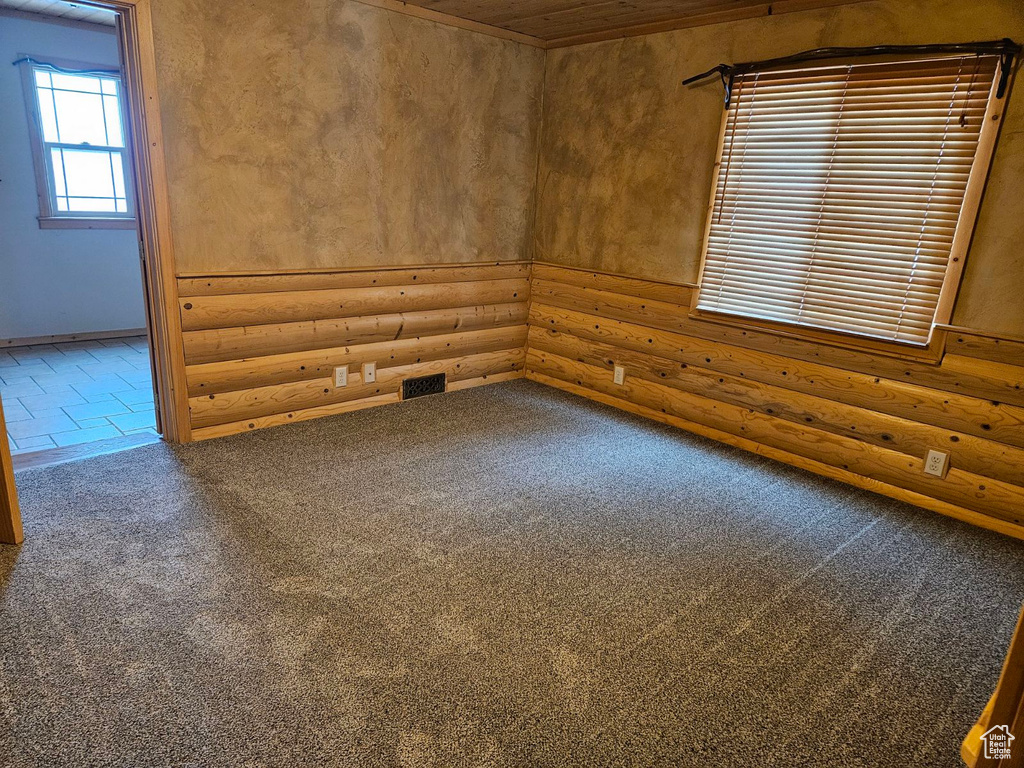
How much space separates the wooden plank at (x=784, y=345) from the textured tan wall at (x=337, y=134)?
706 millimetres

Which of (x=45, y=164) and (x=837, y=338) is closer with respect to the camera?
(x=837, y=338)

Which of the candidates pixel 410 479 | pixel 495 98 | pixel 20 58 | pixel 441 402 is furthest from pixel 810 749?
pixel 20 58

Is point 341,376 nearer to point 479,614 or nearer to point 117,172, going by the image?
point 479,614

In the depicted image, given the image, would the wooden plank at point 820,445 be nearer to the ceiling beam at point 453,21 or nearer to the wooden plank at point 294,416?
the wooden plank at point 294,416

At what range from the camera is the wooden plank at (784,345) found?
273 centimetres

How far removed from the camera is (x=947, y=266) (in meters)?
2.76

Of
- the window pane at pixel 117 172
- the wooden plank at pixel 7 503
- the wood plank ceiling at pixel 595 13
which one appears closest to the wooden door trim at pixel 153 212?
the wooden plank at pixel 7 503

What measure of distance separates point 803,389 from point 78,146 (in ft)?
19.1

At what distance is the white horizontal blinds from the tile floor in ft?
11.2

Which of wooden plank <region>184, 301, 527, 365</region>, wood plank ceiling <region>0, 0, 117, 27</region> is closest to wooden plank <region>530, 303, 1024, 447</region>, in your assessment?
wooden plank <region>184, 301, 527, 365</region>

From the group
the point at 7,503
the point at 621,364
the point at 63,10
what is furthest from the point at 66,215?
the point at 621,364

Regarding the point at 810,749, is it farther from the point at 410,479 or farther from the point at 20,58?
the point at 20,58

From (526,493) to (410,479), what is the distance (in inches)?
21.9

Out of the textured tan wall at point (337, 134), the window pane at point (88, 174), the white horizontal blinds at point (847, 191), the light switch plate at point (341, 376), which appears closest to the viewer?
the white horizontal blinds at point (847, 191)
